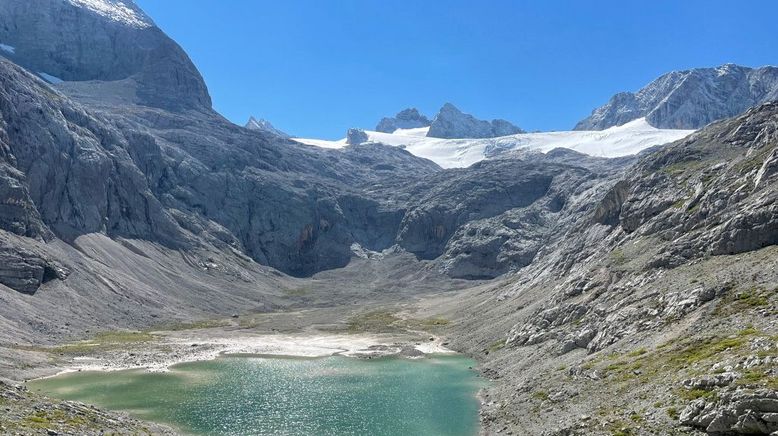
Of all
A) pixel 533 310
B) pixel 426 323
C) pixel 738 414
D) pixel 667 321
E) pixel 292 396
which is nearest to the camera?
pixel 738 414

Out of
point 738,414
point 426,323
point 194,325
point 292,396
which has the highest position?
point 738,414

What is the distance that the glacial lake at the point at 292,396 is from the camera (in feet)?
206

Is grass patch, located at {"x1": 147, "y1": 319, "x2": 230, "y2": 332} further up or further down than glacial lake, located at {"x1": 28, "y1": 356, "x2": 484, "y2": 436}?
further down

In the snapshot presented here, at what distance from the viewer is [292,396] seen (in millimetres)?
77438

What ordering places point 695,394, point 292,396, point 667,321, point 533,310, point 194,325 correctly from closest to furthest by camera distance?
point 695,394 → point 667,321 → point 292,396 → point 533,310 → point 194,325

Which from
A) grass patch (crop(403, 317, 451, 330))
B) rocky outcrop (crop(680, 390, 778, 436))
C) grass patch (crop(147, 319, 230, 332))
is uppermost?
rocky outcrop (crop(680, 390, 778, 436))

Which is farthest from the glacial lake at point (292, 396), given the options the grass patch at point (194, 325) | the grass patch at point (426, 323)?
the grass patch at point (194, 325)

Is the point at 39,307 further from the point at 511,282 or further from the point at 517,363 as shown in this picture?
the point at 511,282

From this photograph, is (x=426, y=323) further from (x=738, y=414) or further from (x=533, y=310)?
(x=738, y=414)

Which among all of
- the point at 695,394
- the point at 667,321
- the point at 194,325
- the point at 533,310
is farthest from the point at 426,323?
the point at 695,394

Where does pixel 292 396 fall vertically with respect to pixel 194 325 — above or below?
above

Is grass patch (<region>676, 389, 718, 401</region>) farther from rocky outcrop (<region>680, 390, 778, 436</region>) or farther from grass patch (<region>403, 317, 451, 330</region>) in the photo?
grass patch (<region>403, 317, 451, 330</region>)

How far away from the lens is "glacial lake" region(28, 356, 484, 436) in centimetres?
6284

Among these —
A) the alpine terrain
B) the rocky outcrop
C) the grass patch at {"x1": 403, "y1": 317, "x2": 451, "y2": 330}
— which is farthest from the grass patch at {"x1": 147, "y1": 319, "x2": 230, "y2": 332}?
the rocky outcrop
